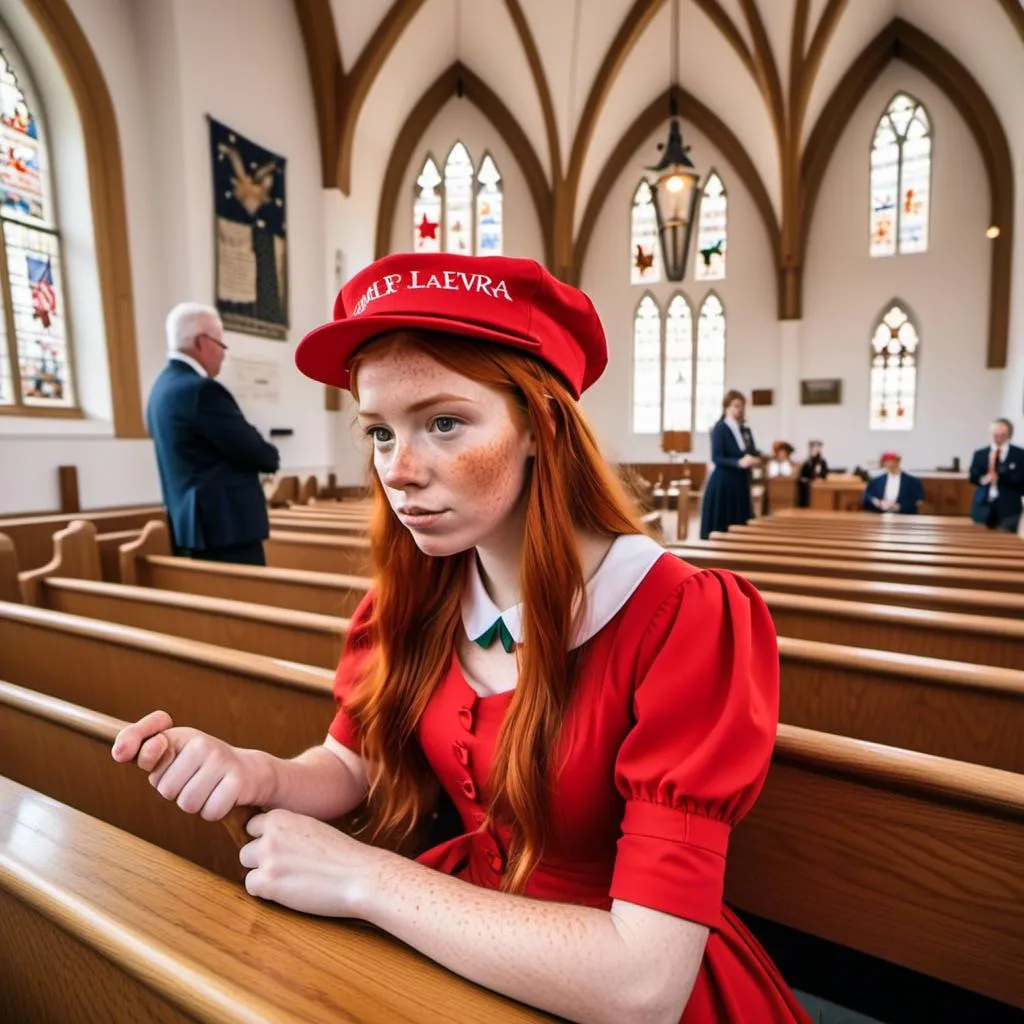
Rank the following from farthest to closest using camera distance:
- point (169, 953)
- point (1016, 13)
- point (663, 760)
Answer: point (1016, 13) < point (663, 760) < point (169, 953)

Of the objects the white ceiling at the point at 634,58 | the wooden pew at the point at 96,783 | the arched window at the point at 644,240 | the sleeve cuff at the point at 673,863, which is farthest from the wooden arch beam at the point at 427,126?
the sleeve cuff at the point at 673,863

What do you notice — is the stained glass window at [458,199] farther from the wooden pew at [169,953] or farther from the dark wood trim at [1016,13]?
the wooden pew at [169,953]

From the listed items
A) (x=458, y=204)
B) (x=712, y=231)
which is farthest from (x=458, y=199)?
(x=712, y=231)

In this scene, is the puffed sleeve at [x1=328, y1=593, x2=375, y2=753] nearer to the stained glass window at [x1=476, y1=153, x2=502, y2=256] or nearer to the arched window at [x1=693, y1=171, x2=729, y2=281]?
the stained glass window at [x1=476, y1=153, x2=502, y2=256]

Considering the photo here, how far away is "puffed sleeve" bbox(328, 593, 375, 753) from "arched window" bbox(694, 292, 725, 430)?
517 inches

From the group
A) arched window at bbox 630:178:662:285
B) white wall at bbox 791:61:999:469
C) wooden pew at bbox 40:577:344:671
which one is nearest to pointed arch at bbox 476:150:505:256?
arched window at bbox 630:178:662:285

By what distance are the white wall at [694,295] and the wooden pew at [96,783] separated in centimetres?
1200

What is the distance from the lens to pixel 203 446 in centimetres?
300

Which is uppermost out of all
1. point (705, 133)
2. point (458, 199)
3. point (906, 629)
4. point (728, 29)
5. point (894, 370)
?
point (728, 29)

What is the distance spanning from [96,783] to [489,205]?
43.0 ft

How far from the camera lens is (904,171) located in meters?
12.3

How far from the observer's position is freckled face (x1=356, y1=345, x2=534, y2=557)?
0.81m

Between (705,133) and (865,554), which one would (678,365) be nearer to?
(705,133)

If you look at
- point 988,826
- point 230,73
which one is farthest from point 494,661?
point 230,73
